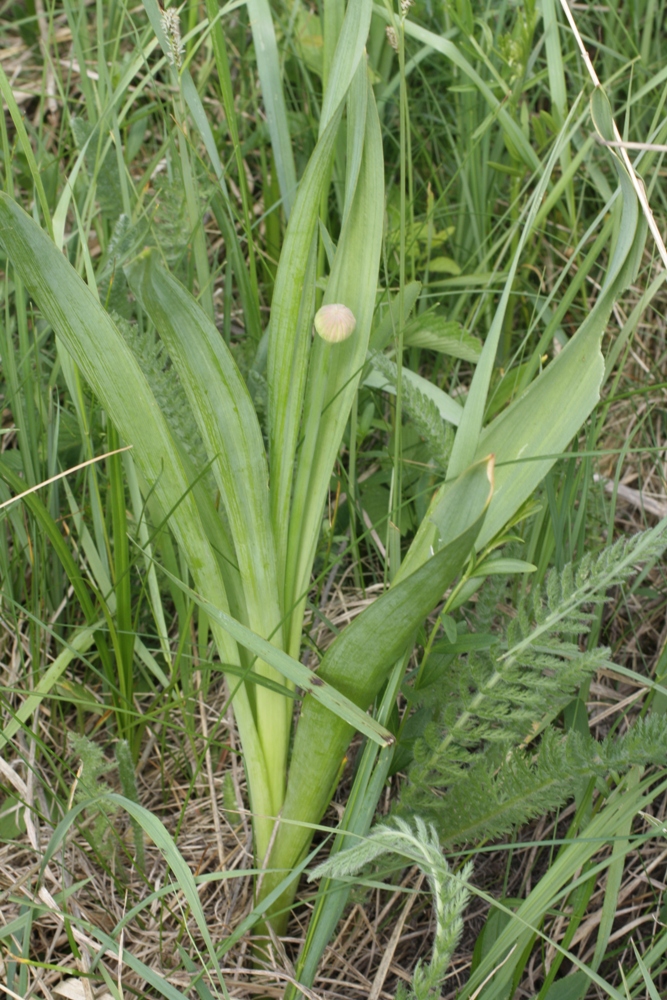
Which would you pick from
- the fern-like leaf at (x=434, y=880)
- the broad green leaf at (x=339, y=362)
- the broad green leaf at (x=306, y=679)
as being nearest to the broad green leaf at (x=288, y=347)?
the broad green leaf at (x=339, y=362)

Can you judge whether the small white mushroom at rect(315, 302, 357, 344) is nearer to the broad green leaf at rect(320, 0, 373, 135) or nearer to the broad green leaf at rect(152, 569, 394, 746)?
the broad green leaf at rect(320, 0, 373, 135)

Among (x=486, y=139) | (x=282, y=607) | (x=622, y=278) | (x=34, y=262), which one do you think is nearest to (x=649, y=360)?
(x=486, y=139)

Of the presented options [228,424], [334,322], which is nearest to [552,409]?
[334,322]

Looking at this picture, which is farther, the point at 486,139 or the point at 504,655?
the point at 486,139

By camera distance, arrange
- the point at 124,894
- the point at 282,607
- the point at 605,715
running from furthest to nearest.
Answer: the point at 605,715 < the point at 124,894 < the point at 282,607

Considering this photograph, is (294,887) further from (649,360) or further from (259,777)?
(649,360)

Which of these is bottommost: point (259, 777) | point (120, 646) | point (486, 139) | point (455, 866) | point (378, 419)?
point (455, 866)

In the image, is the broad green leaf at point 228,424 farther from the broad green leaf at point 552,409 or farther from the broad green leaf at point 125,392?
the broad green leaf at point 552,409
